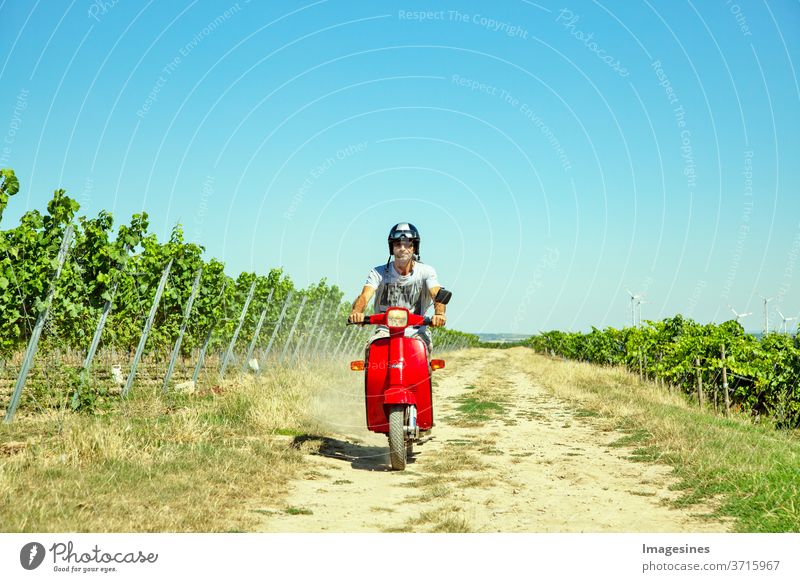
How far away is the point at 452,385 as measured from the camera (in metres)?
20.6

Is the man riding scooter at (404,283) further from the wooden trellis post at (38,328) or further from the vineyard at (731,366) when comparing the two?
the vineyard at (731,366)

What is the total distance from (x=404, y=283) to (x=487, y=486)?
2315 mm

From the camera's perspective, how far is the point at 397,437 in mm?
7207

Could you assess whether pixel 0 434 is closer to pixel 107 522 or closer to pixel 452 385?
pixel 107 522

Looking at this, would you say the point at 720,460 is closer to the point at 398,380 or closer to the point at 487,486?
the point at 487,486

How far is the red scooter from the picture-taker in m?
7.20

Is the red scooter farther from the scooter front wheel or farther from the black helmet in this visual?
the black helmet

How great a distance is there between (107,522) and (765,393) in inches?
643

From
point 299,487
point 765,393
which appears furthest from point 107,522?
point 765,393

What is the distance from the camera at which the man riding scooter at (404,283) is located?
732 cm
